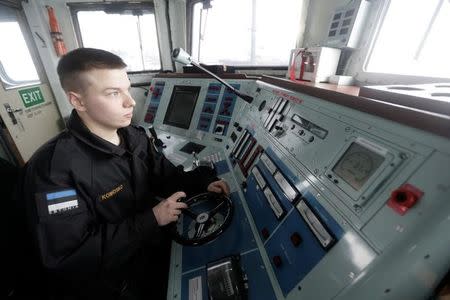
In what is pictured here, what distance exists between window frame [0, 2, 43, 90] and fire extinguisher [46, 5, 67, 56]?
293 millimetres

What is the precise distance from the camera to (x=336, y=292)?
59cm

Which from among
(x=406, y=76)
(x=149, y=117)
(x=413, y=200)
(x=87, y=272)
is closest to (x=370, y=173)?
(x=413, y=200)

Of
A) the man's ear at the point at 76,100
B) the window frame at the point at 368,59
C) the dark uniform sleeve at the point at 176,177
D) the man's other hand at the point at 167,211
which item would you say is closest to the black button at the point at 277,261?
the man's other hand at the point at 167,211

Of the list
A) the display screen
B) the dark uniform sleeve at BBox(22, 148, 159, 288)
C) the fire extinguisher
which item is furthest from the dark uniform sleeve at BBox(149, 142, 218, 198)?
the fire extinguisher

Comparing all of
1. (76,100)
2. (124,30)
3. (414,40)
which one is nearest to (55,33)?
(124,30)

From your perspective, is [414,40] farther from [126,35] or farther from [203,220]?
[126,35]

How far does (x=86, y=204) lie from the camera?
3.10 ft

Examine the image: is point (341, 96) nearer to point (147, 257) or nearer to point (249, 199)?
point (249, 199)

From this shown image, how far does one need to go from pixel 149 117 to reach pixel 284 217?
93.7 inches

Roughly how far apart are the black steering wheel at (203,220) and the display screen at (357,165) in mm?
573

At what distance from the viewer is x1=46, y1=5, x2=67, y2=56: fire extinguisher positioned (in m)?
3.36

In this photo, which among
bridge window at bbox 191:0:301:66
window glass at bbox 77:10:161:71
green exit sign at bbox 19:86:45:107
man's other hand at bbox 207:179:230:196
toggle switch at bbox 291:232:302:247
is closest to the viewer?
toggle switch at bbox 291:232:302:247

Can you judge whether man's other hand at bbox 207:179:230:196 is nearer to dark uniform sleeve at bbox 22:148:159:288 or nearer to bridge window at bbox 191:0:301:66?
dark uniform sleeve at bbox 22:148:159:288

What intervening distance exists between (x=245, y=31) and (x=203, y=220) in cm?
291
